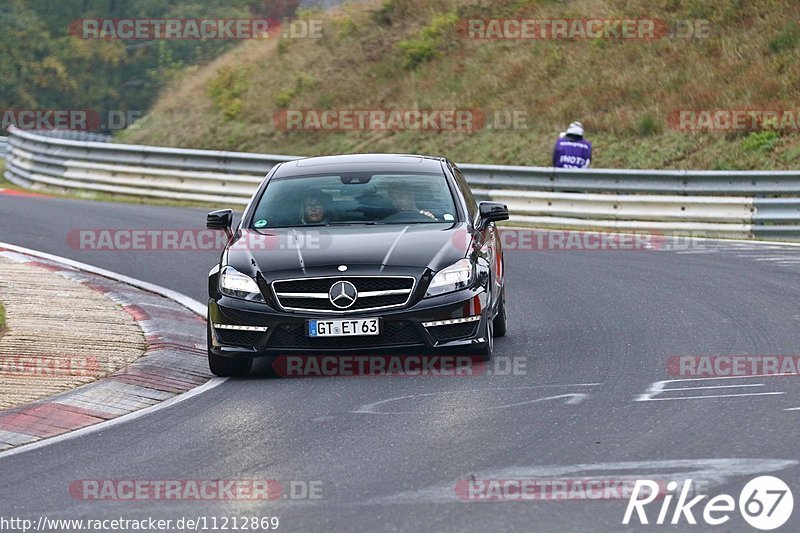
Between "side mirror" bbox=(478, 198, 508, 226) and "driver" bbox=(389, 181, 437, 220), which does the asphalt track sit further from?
"driver" bbox=(389, 181, 437, 220)

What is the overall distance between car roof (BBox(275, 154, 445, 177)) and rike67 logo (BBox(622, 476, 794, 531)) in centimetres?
552

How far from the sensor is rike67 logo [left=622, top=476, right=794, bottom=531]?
19.2 ft

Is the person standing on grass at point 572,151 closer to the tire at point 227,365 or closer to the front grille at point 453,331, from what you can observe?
the front grille at point 453,331

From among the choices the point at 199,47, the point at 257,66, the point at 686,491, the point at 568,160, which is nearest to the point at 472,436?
the point at 686,491

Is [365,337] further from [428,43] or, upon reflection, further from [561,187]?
[428,43]

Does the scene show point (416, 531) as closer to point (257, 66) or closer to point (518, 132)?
point (518, 132)

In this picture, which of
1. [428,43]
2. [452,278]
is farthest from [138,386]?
[428,43]

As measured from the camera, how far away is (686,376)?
959 centimetres

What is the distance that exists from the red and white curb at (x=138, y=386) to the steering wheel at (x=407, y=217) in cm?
180

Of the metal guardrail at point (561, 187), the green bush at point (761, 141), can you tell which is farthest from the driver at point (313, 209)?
the green bush at point (761, 141)

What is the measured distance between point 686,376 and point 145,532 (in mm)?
4734

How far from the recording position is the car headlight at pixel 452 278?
388 inches

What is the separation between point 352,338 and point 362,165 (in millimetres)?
2308

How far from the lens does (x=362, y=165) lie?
11602 mm
